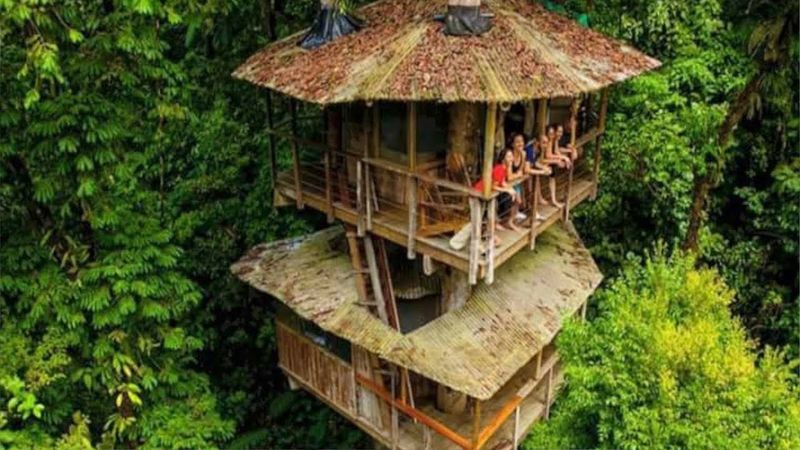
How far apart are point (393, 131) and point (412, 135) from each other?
3.15 ft

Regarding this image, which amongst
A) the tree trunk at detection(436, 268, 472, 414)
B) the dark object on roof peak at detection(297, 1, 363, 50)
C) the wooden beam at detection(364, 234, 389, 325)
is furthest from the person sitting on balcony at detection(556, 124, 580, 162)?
the dark object on roof peak at detection(297, 1, 363, 50)

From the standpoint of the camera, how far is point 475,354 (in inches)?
424

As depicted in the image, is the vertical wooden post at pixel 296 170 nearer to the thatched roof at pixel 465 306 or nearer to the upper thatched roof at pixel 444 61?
the upper thatched roof at pixel 444 61

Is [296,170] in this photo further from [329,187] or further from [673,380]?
[673,380]

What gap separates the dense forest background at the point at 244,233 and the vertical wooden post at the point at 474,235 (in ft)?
5.08

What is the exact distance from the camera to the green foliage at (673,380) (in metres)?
7.91

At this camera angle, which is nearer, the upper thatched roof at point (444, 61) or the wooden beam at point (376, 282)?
the upper thatched roof at point (444, 61)

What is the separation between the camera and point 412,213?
33.5 ft

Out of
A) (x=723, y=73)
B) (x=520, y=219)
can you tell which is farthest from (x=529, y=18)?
(x=723, y=73)

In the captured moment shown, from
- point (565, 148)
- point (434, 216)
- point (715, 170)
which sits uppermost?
point (565, 148)

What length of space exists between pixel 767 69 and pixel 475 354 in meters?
8.24

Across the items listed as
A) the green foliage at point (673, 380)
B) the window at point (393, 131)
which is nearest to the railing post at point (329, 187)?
the window at point (393, 131)

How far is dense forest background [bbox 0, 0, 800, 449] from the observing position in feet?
27.9

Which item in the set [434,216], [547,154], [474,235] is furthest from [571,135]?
[474,235]
